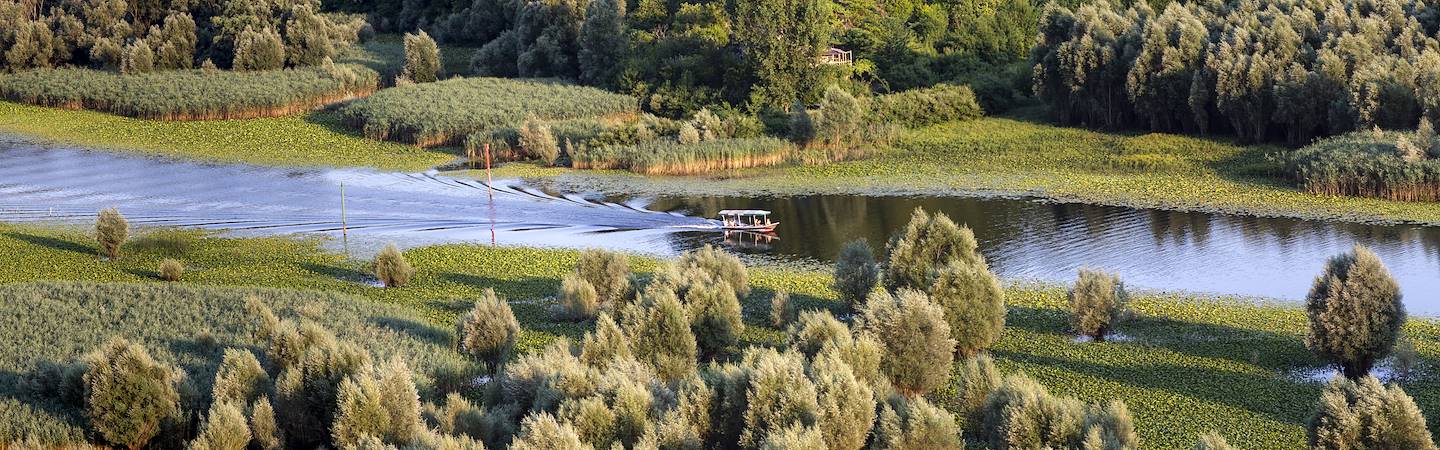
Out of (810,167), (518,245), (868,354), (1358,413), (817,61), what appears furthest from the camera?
(817,61)

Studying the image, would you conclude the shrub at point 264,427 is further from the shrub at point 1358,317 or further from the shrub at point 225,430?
the shrub at point 1358,317

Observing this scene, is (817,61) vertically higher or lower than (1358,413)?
higher

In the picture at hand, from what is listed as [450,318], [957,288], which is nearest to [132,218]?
[450,318]

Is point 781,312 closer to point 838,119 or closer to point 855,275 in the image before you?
point 855,275

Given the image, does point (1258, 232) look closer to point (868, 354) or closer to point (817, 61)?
point (868, 354)

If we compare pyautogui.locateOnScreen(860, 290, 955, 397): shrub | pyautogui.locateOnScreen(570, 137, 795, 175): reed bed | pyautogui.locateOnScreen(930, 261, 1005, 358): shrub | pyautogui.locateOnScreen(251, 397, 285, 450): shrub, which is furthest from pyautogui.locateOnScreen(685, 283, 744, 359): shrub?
pyautogui.locateOnScreen(570, 137, 795, 175): reed bed

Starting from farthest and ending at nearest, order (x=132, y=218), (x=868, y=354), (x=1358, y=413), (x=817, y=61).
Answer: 1. (x=817, y=61)
2. (x=132, y=218)
3. (x=868, y=354)
4. (x=1358, y=413)

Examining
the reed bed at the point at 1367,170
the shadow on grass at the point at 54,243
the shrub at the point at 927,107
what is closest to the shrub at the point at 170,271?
the shadow on grass at the point at 54,243

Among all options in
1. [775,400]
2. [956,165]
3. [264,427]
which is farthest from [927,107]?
[264,427]

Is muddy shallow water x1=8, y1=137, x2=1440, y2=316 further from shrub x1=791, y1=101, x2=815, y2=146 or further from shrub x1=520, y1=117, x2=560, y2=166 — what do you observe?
shrub x1=791, y1=101, x2=815, y2=146

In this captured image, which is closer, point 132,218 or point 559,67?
point 132,218
